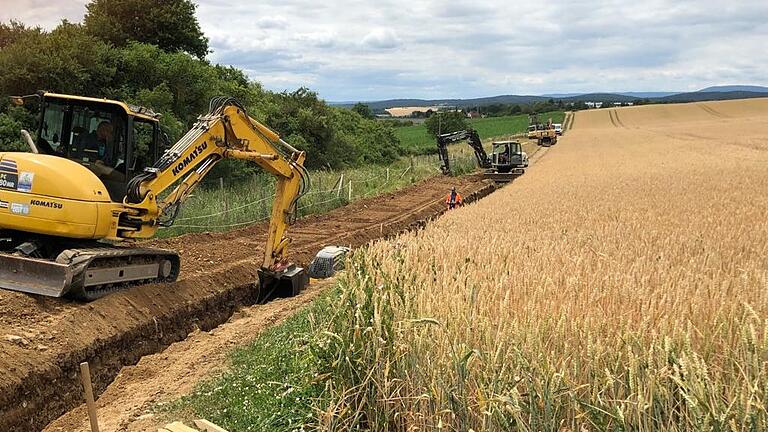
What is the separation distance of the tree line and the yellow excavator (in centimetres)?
1057

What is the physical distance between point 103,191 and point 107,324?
1890 mm

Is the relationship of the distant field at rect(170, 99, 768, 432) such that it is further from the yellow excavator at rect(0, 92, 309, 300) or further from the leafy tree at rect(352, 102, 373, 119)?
the leafy tree at rect(352, 102, 373, 119)

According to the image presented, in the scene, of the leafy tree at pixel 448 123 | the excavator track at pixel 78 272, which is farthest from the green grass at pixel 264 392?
the leafy tree at pixel 448 123

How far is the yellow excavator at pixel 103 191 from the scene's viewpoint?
8.96m

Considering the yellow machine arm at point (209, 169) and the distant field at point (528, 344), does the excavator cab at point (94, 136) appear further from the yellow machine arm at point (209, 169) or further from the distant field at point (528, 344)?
the distant field at point (528, 344)

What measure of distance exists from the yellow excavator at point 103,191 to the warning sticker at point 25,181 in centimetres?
1

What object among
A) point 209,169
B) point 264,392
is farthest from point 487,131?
point 264,392

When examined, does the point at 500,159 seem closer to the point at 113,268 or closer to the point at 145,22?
the point at 145,22

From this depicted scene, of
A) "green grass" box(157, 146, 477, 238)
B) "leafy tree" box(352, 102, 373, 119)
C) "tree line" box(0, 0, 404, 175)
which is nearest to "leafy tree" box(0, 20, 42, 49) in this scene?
"tree line" box(0, 0, 404, 175)

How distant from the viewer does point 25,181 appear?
29.6 ft

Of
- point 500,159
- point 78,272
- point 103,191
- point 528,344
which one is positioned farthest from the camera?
point 500,159

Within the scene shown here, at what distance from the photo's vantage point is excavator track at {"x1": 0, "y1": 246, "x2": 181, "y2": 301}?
28.6 ft

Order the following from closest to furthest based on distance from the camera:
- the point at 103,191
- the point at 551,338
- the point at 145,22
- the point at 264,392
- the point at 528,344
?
1. the point at 528,344
2. the point at 551,338
3. the point at 264,392
4. the point at 103,191
5. the point at 145,22

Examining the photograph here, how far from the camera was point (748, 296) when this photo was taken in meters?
4.60
